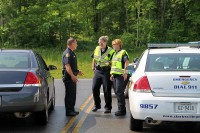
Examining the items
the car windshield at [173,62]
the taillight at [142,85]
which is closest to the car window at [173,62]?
the car windshield at [173,62]

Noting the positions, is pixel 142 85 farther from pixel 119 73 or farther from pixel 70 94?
pixel 70 94

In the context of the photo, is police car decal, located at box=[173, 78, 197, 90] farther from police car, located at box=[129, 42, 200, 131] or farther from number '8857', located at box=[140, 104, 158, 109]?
number '8857', located at box=[140, 104, 158, 109]

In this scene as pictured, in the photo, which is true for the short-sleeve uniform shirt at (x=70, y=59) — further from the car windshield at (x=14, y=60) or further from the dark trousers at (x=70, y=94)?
the car windshield at (x=14, y=60)

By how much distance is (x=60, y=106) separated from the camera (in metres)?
11.0

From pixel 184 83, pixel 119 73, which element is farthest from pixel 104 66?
pixel 184 83

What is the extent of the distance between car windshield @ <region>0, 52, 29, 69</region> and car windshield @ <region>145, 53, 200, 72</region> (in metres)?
2.37

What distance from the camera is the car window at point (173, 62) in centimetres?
735

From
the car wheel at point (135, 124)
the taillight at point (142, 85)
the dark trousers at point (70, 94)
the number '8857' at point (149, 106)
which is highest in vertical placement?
the taillight at point (142, 85)

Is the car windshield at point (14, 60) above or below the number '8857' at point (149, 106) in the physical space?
above

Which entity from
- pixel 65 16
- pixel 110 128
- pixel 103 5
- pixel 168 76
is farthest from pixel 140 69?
pixel 103 5

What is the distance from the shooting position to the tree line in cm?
4166

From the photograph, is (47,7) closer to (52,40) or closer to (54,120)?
(52,40)

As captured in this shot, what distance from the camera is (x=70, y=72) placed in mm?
9141

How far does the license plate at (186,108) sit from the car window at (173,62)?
0.69 m
